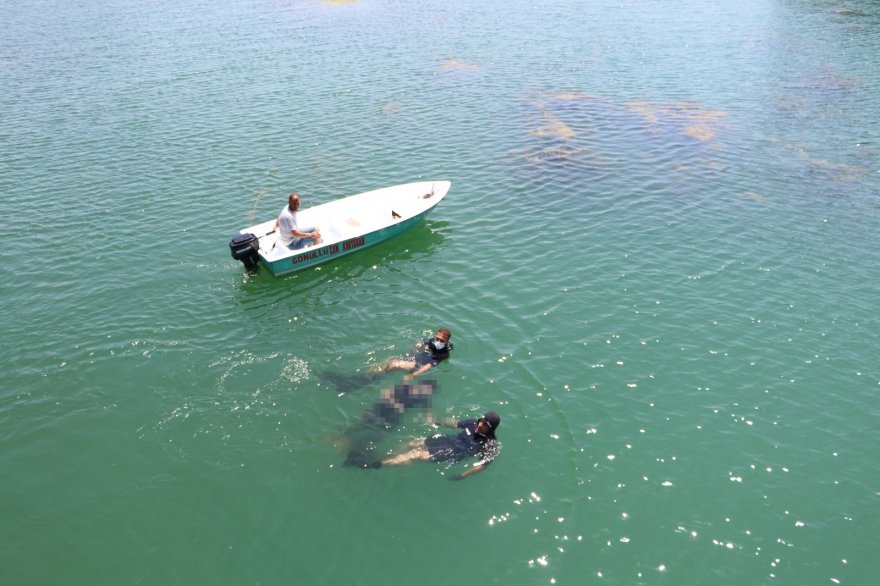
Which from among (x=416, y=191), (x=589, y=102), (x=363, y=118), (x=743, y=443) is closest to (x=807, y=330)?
(x=743, y=443)

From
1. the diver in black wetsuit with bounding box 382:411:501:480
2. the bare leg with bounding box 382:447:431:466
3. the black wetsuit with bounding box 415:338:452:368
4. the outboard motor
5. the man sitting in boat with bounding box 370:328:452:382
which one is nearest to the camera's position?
the diver in black wetsuit with bounding box 382:411:501:480

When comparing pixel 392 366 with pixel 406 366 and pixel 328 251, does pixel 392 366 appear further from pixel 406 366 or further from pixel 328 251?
pixel 328 251

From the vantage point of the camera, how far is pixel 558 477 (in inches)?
614

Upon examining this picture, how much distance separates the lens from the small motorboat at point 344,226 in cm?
2322

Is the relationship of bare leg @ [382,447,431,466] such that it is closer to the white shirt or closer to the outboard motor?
the outboard motor

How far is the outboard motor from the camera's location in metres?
22.7

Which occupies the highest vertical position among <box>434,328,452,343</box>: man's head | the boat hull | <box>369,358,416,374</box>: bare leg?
the boat hull

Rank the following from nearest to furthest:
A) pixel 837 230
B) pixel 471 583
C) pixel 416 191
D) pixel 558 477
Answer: pixel 471 583 → pixel 558 477 → pixel 837 230 → pixel 416 191

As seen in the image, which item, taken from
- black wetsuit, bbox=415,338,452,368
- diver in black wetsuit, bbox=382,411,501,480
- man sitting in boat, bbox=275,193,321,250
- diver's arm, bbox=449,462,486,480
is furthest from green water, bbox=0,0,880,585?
man sitting in boat, bbox=275,193,321,250

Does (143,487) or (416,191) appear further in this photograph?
(416,191)

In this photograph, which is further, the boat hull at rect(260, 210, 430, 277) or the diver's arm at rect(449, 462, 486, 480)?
the boat hull at rect(260, 210, 430, 277)

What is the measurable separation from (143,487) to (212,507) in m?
2.05

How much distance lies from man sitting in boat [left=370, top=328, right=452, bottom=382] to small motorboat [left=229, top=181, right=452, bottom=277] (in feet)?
21.7

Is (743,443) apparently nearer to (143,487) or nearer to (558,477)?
(558,477)
